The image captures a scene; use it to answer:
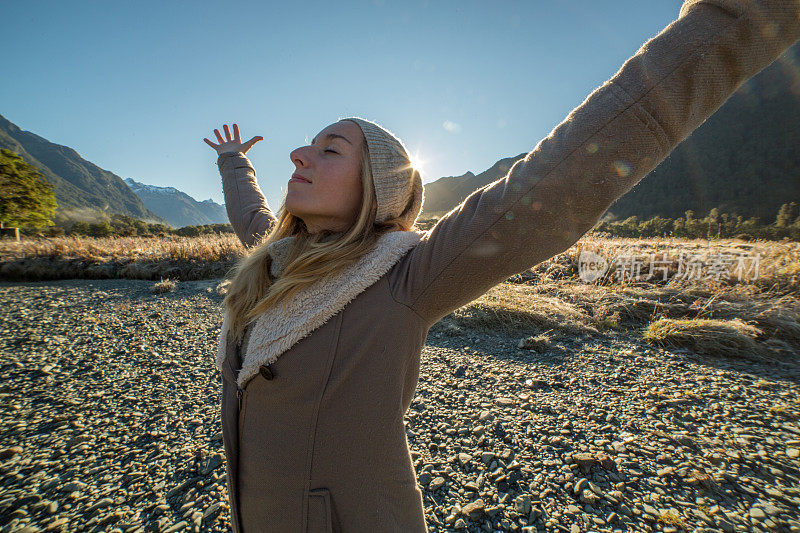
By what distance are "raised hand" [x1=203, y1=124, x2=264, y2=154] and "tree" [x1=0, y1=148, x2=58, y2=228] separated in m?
33.8

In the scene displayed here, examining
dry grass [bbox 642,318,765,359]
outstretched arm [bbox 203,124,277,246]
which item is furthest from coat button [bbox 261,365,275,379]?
dry grass [bbox 642,318,765,359]

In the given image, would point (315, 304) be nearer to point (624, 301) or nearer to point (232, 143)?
point (232, 143)

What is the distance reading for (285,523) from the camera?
0.90 meters

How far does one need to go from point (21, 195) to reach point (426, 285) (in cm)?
3744

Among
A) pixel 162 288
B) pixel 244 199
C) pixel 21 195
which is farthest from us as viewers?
pixel 21 195

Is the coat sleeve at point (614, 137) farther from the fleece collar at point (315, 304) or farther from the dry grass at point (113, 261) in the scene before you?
the dry grass at point (113, 261)

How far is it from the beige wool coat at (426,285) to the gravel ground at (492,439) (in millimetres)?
1318

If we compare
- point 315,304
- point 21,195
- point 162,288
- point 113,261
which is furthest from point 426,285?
point 21,195

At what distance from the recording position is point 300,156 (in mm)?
1190

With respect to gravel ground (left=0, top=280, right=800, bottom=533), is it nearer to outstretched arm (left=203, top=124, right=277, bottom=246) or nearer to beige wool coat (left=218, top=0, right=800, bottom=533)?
beige wool coat (left=218, top=0, right=800, bottom=533)

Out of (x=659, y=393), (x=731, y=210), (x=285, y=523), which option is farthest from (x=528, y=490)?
(x=731, y=210)

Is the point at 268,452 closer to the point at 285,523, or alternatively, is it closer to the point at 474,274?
the point at 285,523

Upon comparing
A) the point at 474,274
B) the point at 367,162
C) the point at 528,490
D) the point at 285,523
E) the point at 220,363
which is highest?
the point at 367,162

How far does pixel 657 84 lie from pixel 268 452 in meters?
1.35
